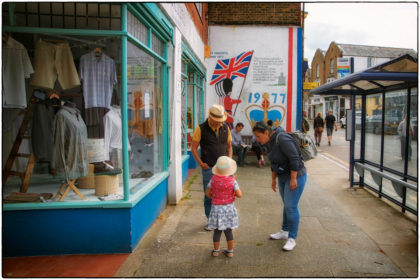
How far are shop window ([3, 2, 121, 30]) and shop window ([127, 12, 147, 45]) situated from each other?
0.54 feet

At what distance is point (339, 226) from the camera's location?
15.9ft

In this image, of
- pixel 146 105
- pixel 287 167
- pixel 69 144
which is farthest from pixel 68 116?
pixel 287 167

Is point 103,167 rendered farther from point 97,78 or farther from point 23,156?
point 97,78

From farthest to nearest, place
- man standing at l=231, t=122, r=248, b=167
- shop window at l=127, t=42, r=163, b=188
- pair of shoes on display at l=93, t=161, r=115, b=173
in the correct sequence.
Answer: man standing at l=231, t=122, r=248, b=167 < shop window at l=127, t=42, r=163, b=188 < pair of shoes on display at l=93, t=161, r=115, b=173

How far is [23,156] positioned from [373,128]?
6.09m

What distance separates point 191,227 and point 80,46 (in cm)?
289

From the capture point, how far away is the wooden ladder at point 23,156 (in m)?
4.07

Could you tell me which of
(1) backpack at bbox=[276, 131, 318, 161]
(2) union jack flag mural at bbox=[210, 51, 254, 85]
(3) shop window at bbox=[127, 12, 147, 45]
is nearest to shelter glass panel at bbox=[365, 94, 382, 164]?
(1) backpack at bbox=[276, 131, 318, 161]

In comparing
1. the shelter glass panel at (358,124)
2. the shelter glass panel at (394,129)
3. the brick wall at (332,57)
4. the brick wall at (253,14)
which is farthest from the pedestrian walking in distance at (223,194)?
the brick wall at (332,57)

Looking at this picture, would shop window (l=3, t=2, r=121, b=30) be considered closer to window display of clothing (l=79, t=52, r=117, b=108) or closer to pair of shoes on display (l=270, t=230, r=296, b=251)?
window display of clothing (l=79, t=52, r=117, b=108)

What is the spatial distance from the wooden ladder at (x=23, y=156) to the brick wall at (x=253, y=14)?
27.4 feet

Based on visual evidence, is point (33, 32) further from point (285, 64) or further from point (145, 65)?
point (285, 64)

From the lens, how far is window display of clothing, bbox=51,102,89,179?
4.25m

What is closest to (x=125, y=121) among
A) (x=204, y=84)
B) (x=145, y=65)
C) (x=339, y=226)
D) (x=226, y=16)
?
(x=145, y=65)
